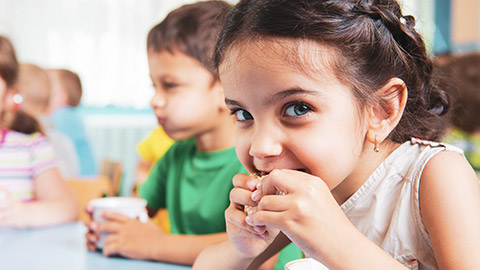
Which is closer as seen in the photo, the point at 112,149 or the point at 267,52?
the point at 267,52

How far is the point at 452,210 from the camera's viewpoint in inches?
27.6

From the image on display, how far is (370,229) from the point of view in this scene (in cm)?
88

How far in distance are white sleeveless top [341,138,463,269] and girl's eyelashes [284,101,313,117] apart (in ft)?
0.77

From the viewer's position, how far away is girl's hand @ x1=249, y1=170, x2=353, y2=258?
0.61m

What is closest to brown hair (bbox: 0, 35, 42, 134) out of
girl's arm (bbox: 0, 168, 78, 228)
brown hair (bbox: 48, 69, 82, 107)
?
girl's arm (bbox: 0, 168, 78, 228)

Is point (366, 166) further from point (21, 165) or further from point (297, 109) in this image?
point (21, 165)

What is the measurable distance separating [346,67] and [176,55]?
0.59 metres

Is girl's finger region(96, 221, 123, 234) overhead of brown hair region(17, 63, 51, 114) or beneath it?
overhead

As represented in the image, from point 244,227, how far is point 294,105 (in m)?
0.20

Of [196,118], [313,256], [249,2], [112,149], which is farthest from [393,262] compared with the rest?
[112,149]

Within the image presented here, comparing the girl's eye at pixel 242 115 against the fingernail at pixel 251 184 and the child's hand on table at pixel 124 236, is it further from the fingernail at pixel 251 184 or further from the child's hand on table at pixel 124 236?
the child's hand on table at pixel 124 236

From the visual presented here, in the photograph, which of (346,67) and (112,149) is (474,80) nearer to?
(346,67)

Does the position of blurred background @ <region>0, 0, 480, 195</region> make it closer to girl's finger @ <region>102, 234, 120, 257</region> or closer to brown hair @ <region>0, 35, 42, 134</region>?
brown hair @ <region>0, 35, 42, 134</region>

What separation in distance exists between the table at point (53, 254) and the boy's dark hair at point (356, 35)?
423 millimetres
